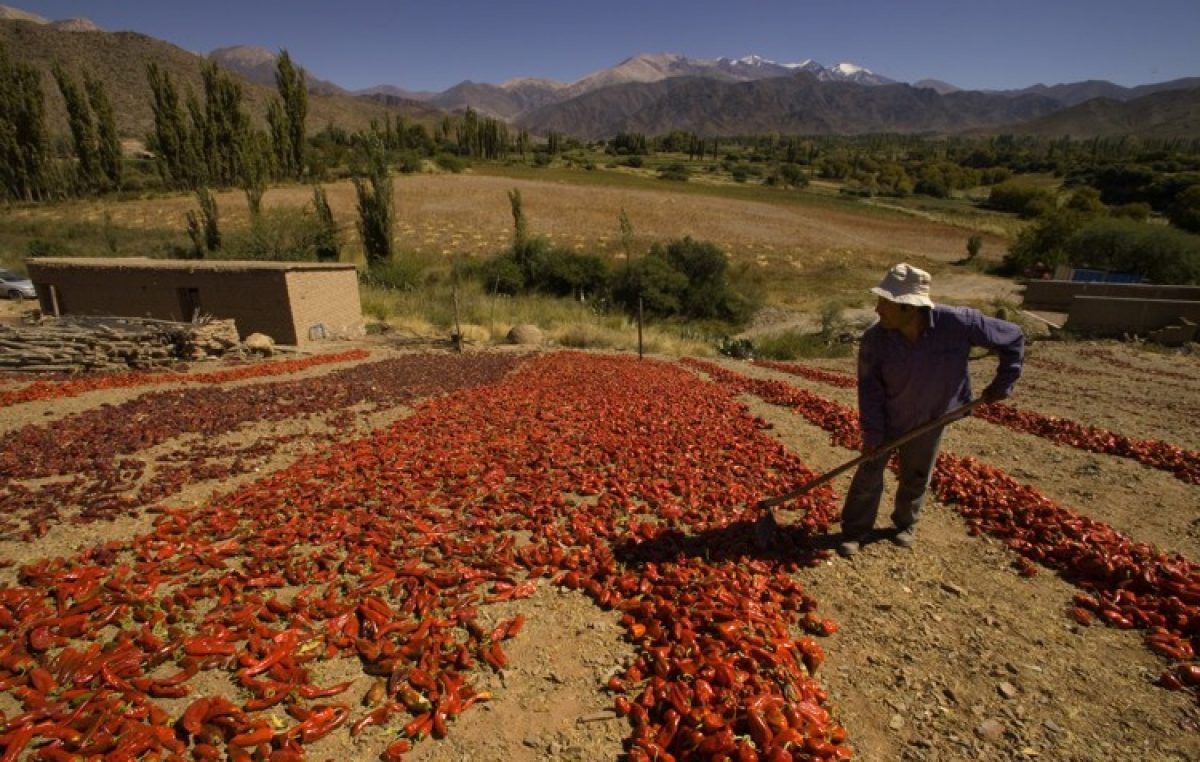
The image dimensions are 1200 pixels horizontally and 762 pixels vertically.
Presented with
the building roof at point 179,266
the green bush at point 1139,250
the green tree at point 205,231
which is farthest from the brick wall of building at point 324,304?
the green bush at point 1139,250

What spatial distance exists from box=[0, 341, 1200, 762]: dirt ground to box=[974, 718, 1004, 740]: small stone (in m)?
0.01

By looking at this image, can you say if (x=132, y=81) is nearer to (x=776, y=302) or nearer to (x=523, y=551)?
(x=776, y=302)

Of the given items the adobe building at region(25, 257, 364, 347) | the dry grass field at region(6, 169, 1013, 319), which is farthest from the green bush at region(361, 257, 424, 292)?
the adobe building at region(25, 257, 364, 347)

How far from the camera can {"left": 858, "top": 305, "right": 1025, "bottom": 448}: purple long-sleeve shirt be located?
4551 millimetres

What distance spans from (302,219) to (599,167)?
8586cm

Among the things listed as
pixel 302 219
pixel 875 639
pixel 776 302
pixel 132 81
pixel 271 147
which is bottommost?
pixel 776 302

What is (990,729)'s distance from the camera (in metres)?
3.44

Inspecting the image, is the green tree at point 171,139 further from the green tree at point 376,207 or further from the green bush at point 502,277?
the green bush at point 502,277

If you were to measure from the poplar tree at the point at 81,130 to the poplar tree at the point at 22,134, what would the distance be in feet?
7.99

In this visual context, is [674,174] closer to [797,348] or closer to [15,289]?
[797,348]

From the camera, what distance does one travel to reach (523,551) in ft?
17.1

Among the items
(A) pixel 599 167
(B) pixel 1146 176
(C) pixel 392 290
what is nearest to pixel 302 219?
(C) pixel 392 290

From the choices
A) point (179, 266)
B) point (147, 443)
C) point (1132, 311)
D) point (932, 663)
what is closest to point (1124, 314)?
point (1132, 311)

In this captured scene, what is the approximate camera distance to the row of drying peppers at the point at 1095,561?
4119 millimetres
